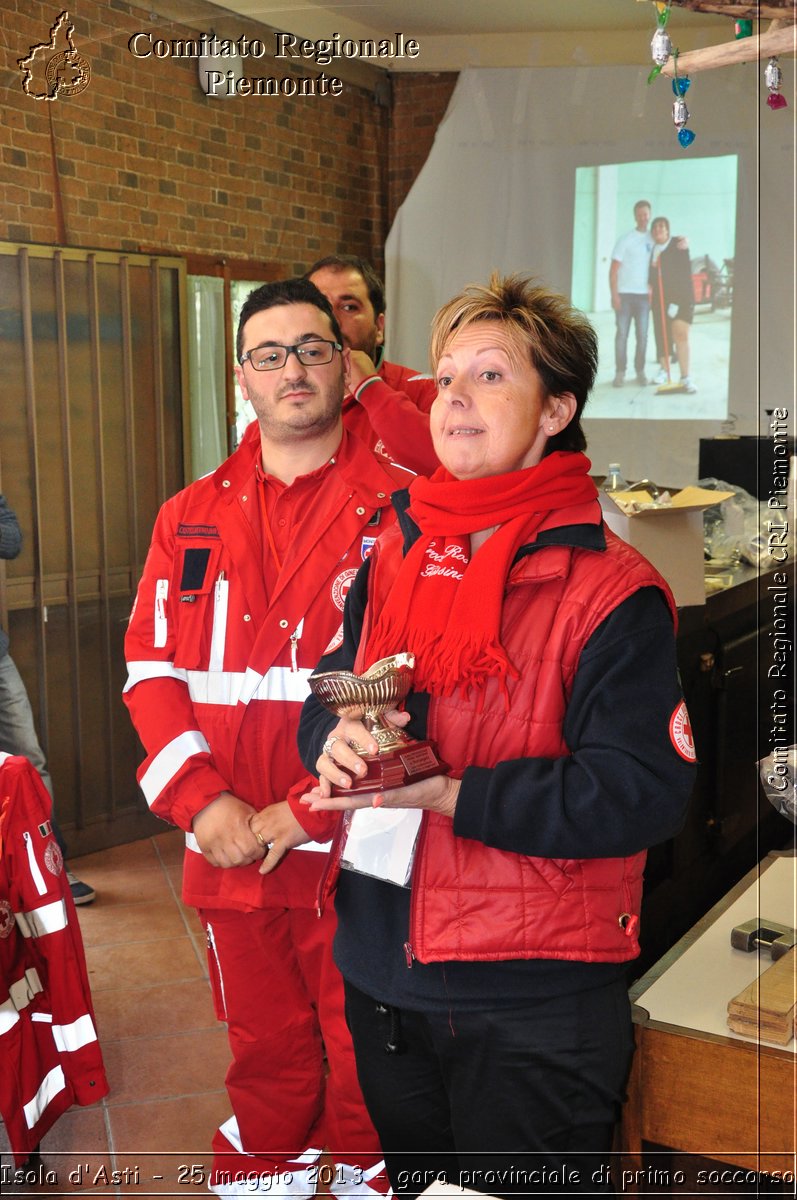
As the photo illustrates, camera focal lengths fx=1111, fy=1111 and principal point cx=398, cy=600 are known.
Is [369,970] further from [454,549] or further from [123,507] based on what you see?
[123,507]

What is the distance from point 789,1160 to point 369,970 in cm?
59

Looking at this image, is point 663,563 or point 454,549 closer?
point 454,549

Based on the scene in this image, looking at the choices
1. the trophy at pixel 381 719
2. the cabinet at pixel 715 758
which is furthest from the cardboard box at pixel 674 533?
the trophy at pixel 381 719

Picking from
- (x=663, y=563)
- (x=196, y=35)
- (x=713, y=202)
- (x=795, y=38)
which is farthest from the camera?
(x=713, y=202)

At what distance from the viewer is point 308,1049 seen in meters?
2.26

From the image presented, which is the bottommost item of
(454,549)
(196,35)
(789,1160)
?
(789,1160)

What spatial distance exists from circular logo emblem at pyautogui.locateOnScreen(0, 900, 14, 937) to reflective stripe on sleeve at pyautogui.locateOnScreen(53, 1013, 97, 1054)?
0.22 meters

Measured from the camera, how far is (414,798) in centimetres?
130

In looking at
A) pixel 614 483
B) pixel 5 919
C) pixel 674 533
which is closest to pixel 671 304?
pixel 614 483

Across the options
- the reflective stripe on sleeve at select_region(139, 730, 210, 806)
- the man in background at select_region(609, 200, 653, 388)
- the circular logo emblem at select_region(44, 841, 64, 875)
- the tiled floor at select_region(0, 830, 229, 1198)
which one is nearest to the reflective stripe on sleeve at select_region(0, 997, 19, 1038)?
the circular logo emblem at select_region(44, 841, 64, 875)

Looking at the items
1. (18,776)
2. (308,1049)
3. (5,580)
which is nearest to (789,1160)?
(308,1049)

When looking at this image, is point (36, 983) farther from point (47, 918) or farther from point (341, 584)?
point (341, 584)

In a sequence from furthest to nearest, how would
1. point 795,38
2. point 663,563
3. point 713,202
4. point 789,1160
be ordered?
point 713,202, point 663,563, point 789,1160, point 795,38

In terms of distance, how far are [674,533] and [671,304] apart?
1840mm
